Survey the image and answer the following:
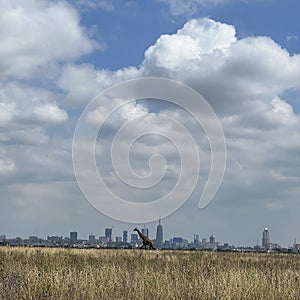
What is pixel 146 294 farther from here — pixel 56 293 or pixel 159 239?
pixel 159 239

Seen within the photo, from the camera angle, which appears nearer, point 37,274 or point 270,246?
point 37,274

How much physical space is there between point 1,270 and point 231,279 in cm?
726

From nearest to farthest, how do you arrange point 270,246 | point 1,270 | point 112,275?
point 112,275 → point 1,270 → point 270,246

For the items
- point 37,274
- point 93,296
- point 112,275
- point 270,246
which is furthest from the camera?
point 270,246

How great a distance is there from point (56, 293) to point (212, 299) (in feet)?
11.4

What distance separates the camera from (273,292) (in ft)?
45.8

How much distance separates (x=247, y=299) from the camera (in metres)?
13.5

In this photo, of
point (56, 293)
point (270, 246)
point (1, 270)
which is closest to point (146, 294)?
point (56, 293)

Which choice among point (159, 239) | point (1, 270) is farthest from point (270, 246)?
point (1, 270)

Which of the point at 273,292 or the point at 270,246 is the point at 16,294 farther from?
the point at 270,246

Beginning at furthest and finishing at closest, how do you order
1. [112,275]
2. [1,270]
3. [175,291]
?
[1,270] < [112,275] < [175,291]

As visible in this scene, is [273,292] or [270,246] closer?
[273,292]

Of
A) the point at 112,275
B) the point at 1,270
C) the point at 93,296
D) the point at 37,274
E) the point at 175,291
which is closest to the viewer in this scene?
the point at 93,296

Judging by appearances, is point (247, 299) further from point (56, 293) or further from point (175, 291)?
point (56, 293)
